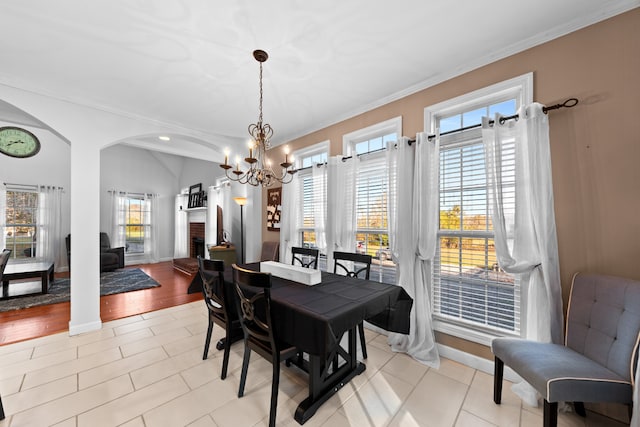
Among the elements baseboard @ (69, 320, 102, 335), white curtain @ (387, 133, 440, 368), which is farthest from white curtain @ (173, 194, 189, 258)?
white curtain @ (387, 133, 440, 368)

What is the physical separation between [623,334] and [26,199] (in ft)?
32.2

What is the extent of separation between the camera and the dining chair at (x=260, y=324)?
160 centimetres

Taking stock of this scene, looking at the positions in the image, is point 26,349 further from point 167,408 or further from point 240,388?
point 240,388

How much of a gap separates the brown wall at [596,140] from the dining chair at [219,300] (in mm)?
2749

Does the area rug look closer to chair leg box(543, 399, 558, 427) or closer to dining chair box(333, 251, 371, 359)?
dining chair box(333, 251, 371, 359)

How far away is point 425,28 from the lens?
1.95 metres

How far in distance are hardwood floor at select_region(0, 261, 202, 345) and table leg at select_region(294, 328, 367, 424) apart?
319cm

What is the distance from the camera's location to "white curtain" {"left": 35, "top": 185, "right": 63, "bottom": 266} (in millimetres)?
5926

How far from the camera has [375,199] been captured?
10.1 ft

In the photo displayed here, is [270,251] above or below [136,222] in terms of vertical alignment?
below

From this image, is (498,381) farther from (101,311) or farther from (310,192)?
(101,311)

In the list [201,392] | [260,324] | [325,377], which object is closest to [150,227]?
[201,392]

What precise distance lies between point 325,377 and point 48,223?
7.82 meters

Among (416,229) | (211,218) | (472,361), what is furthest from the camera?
(211,218)
